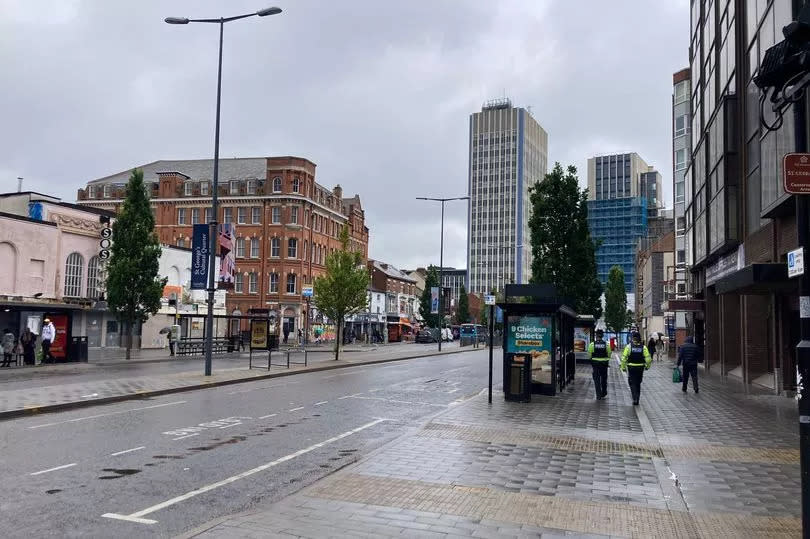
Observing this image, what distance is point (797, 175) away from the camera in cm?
519

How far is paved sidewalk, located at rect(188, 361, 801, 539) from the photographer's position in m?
5.93

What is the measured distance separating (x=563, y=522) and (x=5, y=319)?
29.1m

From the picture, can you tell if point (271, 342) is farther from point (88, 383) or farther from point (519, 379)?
point (519, 379)

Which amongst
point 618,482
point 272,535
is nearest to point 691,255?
point 618,482

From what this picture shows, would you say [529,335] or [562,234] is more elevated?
[562,234]

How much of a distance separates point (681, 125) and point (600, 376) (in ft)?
152

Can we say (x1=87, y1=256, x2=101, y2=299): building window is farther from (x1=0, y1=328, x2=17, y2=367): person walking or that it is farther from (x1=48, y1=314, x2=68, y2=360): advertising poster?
(x1=0, y1=328, x2=17, y2=367): person walking

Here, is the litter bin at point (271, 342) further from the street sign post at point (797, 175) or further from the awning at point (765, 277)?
the street sign post at point (797, 175)

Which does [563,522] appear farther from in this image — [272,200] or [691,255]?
[272,200]

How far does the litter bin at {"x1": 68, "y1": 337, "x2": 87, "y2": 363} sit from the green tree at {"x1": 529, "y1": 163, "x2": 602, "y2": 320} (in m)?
22.9

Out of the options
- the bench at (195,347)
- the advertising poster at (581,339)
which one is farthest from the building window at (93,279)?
the advertising poster at (581,339)

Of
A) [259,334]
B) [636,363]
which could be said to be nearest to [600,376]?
[636,363]

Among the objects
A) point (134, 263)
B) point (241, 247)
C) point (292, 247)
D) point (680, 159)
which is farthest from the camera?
point (241, 247)

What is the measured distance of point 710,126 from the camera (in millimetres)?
28656
